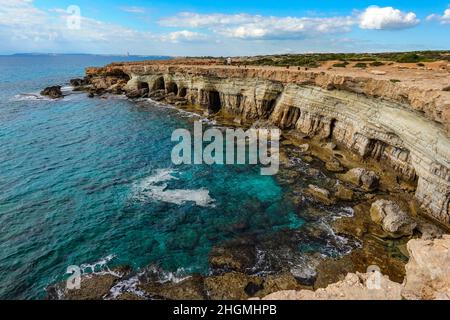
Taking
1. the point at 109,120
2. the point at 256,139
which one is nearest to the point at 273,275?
the point at 256,139

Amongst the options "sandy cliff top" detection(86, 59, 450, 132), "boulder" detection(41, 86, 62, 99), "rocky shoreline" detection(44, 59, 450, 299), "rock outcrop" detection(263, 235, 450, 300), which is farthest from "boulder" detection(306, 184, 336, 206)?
"boulder" detection(41, 86, 62, 99)

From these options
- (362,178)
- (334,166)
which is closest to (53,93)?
(334,166)

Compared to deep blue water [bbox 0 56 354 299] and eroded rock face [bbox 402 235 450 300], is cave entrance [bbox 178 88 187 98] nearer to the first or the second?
deep blue water [bbox 0 56 354 299]

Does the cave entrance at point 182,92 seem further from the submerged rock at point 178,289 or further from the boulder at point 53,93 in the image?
the submerged rock at point 178,289

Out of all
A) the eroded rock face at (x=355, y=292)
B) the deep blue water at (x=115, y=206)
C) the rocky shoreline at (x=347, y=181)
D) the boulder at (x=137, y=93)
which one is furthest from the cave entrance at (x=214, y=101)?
the eroded rock face at (x=355, y=292)

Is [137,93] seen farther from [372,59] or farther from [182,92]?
[372,59]
